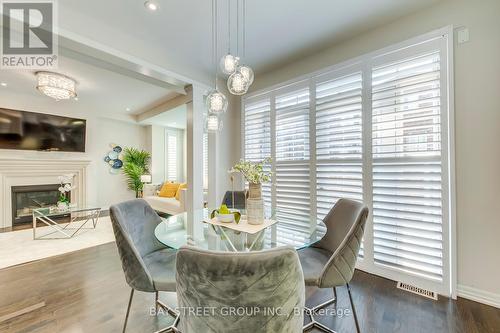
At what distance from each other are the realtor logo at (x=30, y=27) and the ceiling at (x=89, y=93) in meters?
0.52

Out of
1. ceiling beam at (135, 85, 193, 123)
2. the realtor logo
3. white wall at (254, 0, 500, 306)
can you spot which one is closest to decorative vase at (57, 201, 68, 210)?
the realtor logo

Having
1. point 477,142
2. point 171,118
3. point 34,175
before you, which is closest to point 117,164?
point 34,175

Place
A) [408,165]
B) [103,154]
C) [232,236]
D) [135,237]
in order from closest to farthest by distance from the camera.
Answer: [232,236], [135,237], [408,165], [103,154]

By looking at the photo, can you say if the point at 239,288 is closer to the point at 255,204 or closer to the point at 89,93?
the point at 255,204

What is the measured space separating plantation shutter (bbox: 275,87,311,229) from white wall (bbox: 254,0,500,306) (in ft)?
4.72

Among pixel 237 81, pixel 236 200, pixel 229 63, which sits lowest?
pixel 236 200

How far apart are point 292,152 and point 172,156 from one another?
5206 mm

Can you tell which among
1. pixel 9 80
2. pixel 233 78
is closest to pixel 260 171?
pixel 233 78

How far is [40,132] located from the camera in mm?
4531

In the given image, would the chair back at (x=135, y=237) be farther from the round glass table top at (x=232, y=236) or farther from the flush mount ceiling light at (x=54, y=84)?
the flush mount ceiling light at (x=54, y=84)

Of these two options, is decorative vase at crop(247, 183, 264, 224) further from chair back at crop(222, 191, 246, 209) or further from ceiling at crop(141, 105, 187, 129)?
ceiling at crop(141, 105, 187, 129)

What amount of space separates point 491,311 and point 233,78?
285 centimetres

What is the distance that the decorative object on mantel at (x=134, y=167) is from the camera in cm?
607

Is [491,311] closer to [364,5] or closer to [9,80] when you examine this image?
[364,5]
